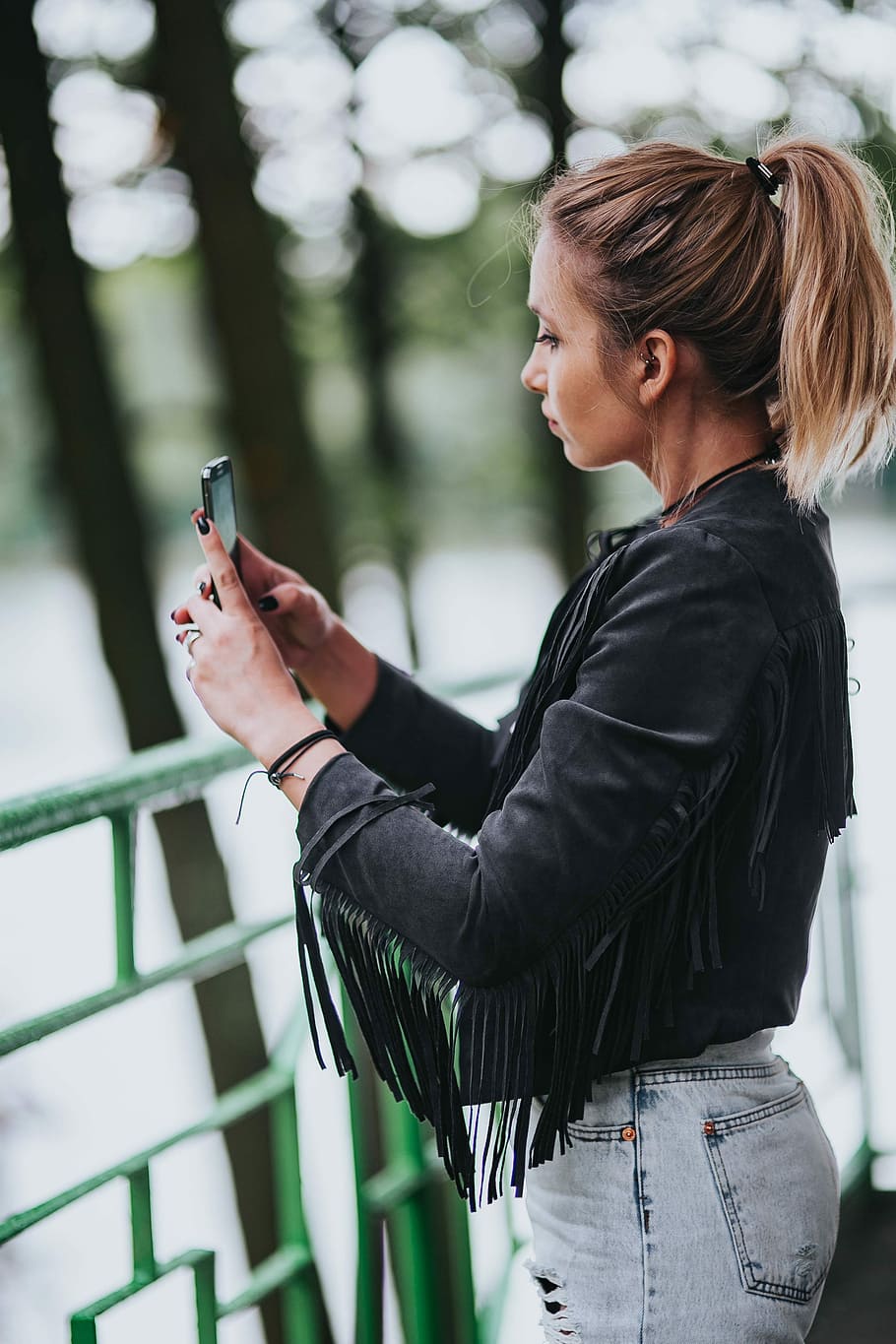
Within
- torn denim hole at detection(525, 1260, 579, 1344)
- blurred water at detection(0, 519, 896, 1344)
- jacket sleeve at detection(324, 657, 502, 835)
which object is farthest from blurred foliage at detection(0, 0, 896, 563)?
torn denim hole at detection(525, 1260, 579, 1344)

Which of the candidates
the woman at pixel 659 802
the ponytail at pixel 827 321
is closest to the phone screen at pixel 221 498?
the woman at pixel 659 802

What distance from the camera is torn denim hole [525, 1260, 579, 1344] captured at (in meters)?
1.13

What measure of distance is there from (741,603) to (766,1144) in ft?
1.49

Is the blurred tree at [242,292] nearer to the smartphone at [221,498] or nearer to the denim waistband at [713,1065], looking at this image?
the smartphone at [221,498]

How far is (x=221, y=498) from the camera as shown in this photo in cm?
130

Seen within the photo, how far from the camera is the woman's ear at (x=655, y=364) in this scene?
3.62 feet

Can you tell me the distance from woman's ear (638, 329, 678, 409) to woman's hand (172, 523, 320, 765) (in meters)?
0.38

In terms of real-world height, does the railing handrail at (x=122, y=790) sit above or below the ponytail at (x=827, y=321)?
below

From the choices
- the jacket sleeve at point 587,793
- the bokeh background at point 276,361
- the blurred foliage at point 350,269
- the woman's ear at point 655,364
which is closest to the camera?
the jacket sleeve at point 587,793

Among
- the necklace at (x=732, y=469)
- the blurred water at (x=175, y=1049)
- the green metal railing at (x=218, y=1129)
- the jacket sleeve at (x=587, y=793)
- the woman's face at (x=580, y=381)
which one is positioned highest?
the woman's face at (x=580, y=381)

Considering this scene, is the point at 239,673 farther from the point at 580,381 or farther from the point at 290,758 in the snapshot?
the point at 580,381

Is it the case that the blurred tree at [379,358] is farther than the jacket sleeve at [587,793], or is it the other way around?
the blurred tree at [379,358]

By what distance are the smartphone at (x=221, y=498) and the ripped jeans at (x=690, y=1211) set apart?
0.58 meters

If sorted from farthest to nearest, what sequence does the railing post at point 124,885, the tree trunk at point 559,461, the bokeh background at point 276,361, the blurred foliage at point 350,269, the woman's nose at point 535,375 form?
the tree trunk at point 559,461 < the blurred foliage at point 350,269 < the bokeh background at point 276,361 < the railing post at point 124,885 < the woman's nose at point 535,375
